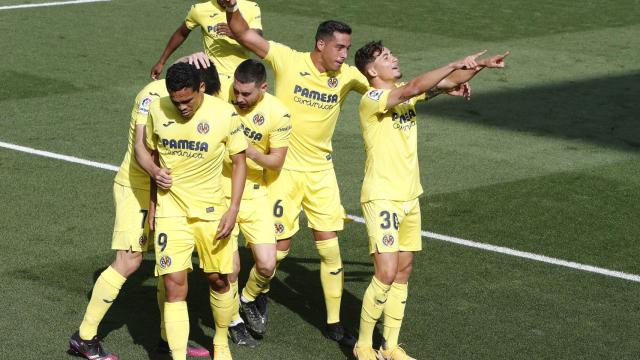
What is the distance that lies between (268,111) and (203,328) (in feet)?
6.37

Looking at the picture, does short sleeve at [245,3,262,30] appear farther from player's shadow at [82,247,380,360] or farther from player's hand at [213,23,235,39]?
player's shadow at [82,247,380,360]

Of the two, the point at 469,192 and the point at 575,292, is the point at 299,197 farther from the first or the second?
the point at 469,192

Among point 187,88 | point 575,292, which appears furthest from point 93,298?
point 575,292

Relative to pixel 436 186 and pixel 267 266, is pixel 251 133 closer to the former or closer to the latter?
pixel 267 266

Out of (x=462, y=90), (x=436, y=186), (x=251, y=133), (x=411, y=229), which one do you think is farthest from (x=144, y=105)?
(x=436, y=186)

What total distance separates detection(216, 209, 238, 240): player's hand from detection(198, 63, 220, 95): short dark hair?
102 centimetres

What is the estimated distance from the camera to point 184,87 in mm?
8664

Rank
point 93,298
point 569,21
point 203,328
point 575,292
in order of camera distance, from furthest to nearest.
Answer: point 569,21 < point 575,292 < point 203,328 < point 93,298

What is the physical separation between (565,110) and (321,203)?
870 centimetres

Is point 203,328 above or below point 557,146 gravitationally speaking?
below

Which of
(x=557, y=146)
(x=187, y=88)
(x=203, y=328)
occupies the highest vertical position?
(x=187, y=88)

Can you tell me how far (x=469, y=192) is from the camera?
1430 cm

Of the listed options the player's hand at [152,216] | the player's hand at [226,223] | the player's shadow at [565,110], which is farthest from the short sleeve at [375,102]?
the player's shadow at [565,110]

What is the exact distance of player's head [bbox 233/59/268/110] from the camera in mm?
9820
